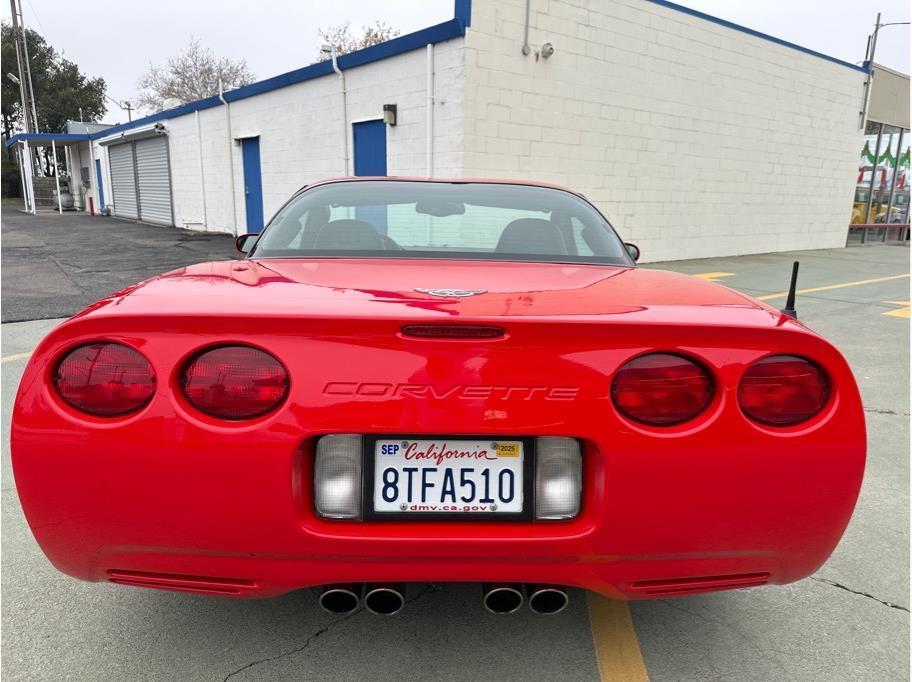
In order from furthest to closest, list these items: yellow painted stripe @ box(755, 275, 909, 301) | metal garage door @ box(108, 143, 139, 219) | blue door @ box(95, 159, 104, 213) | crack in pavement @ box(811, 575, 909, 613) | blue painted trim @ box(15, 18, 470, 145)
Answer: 1. blue door @ box(95, 159, 104, 213)
2. metal garage door @ box(108, 143, 139, 219)
3. blue painted trim @ box(15, 18, 470, 145)
4. yellow painted stripe @ box(755, 275, 909, 301)
5. crack in pavement @ box(811, 575, 909, 613)

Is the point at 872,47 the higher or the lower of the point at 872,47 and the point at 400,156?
the higher

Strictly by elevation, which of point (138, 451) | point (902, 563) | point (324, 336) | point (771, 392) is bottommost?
point (902, 563)

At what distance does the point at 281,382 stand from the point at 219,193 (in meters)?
18.3

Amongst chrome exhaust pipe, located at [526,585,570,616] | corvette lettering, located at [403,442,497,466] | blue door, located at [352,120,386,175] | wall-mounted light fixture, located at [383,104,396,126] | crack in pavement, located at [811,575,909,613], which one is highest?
wall-mounted light fixture, located at [383,104,396,126]

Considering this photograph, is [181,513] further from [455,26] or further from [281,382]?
[455,26]

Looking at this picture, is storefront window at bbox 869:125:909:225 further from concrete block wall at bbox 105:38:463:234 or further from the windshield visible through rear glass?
the windshield visible through rear glass

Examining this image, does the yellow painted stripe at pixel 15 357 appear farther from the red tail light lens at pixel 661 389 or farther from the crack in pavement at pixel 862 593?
the crack in pavement at pixel 862 593

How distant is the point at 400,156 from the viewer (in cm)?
1093

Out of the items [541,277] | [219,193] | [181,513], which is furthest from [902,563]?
[219,193]

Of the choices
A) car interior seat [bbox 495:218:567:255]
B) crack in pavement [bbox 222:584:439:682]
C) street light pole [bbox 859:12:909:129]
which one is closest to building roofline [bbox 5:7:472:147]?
car interior seat [bbox 495:218:567:255]

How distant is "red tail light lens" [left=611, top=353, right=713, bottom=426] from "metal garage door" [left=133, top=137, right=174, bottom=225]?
23.4 meters

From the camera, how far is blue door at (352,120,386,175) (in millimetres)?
11359

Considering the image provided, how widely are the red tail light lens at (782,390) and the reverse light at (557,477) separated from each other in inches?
17.0

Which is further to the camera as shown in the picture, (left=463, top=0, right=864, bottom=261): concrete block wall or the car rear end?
(left=463, top=0, right=864, bottom=261): concrete block wall
